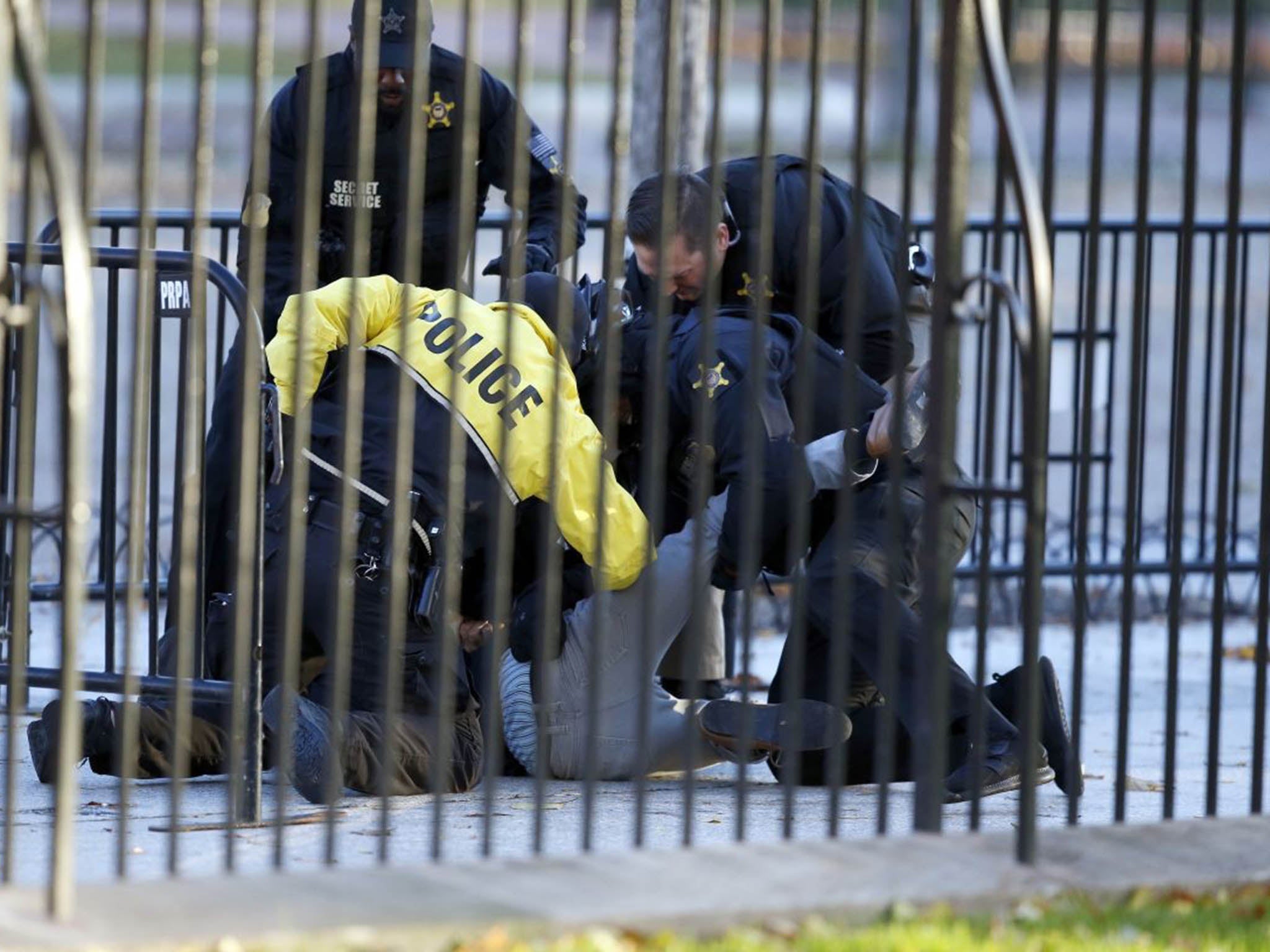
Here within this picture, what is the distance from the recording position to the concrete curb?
3166 millimetres

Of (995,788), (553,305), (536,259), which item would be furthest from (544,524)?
(536,259)

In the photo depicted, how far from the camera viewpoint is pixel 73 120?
26609 mm

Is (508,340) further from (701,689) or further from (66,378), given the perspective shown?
(701,689)

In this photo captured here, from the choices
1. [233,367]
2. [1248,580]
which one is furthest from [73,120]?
[233,367]

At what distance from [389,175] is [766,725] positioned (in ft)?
9.29

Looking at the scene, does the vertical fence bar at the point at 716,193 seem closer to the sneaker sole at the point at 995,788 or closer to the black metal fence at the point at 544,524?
the black metal fence at the point at 544,524

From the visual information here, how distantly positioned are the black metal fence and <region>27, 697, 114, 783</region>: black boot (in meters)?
0.01

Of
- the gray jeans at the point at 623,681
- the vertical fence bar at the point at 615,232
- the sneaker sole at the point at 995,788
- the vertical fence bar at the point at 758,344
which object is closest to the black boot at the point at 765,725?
the gray jeans at the point at 623,681

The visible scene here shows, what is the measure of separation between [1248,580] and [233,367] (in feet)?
18.3

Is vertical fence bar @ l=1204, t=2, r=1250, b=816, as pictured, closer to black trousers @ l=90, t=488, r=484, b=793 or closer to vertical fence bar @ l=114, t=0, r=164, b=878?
black trousers @ l=90, t=488, r=484, b=793

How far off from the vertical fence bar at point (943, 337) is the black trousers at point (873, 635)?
50.0 inches

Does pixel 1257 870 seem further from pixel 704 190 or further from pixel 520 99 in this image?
pixel 704 190

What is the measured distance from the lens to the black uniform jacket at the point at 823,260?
5.96 m

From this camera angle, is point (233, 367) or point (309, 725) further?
point (233, 367)
